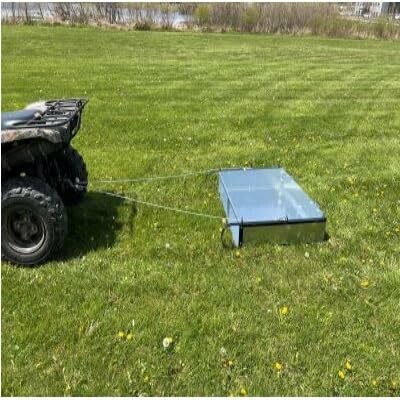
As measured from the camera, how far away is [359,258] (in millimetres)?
4363

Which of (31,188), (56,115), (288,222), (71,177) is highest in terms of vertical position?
(56,115)

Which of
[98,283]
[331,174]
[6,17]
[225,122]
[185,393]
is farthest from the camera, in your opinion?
[6,17]

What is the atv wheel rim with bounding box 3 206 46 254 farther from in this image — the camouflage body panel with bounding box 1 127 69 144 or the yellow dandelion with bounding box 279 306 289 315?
the yellow dandelion with bounding box 279 306 289 315

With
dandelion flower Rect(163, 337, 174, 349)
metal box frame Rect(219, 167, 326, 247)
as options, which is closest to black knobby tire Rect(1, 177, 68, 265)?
dandelion flower Rect(163, 337, 174, 349)

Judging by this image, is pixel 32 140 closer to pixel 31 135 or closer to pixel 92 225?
pixel 31 135

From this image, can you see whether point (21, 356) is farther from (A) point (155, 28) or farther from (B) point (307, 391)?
(A) point (155, 28)

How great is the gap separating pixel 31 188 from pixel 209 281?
4.80 ft

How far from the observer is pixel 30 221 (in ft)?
12.9

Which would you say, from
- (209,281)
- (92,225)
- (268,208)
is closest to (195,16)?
(268,208)

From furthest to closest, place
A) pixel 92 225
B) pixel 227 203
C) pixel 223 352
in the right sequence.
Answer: pixel 227 203, pixel 92 225, pixel 223 352

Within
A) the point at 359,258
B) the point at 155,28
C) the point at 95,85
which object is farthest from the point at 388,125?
the point at 155,28

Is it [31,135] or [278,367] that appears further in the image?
[31,135]

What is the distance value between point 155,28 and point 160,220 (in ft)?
73.7

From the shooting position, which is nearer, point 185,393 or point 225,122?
point 185,393
